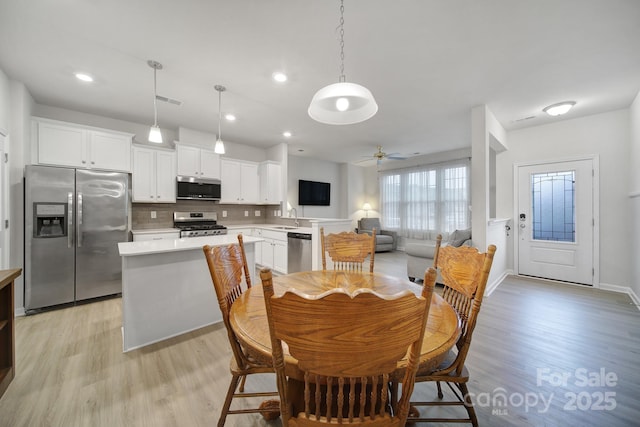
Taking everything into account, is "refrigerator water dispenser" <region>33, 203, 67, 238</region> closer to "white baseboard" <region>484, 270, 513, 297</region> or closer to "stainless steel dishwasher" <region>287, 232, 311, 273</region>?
"stainless steel dishwasher" <region>287, 232, 311, 273</region>

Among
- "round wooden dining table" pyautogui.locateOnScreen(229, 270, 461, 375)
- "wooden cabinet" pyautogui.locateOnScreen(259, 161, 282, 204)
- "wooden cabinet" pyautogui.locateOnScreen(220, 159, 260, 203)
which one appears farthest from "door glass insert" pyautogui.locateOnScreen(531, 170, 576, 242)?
"wooden cabinet" pyautogui.locateOnScreen(220, 159, 260, 203)

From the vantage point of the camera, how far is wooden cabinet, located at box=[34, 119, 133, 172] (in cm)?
312

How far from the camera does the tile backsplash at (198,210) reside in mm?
4195

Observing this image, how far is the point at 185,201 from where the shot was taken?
4637mm

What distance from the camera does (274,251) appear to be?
460 centimetres

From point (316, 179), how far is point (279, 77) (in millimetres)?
4596

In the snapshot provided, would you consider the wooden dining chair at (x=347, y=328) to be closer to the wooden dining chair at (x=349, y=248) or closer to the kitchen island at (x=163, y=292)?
the wooden dining chair at (x=349, y=248)

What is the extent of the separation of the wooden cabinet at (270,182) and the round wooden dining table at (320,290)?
367cm

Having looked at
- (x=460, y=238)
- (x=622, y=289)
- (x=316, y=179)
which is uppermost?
(x=316, y=179)

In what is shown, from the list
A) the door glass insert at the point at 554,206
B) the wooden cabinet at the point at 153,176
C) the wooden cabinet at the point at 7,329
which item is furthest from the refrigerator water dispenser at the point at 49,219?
the door glass insert at the point at 554,206

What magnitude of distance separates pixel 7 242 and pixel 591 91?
712cm

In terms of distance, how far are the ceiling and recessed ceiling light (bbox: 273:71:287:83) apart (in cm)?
6

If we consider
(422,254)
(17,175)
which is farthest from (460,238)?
(17,175)

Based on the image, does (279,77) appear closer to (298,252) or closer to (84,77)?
(84,77)
